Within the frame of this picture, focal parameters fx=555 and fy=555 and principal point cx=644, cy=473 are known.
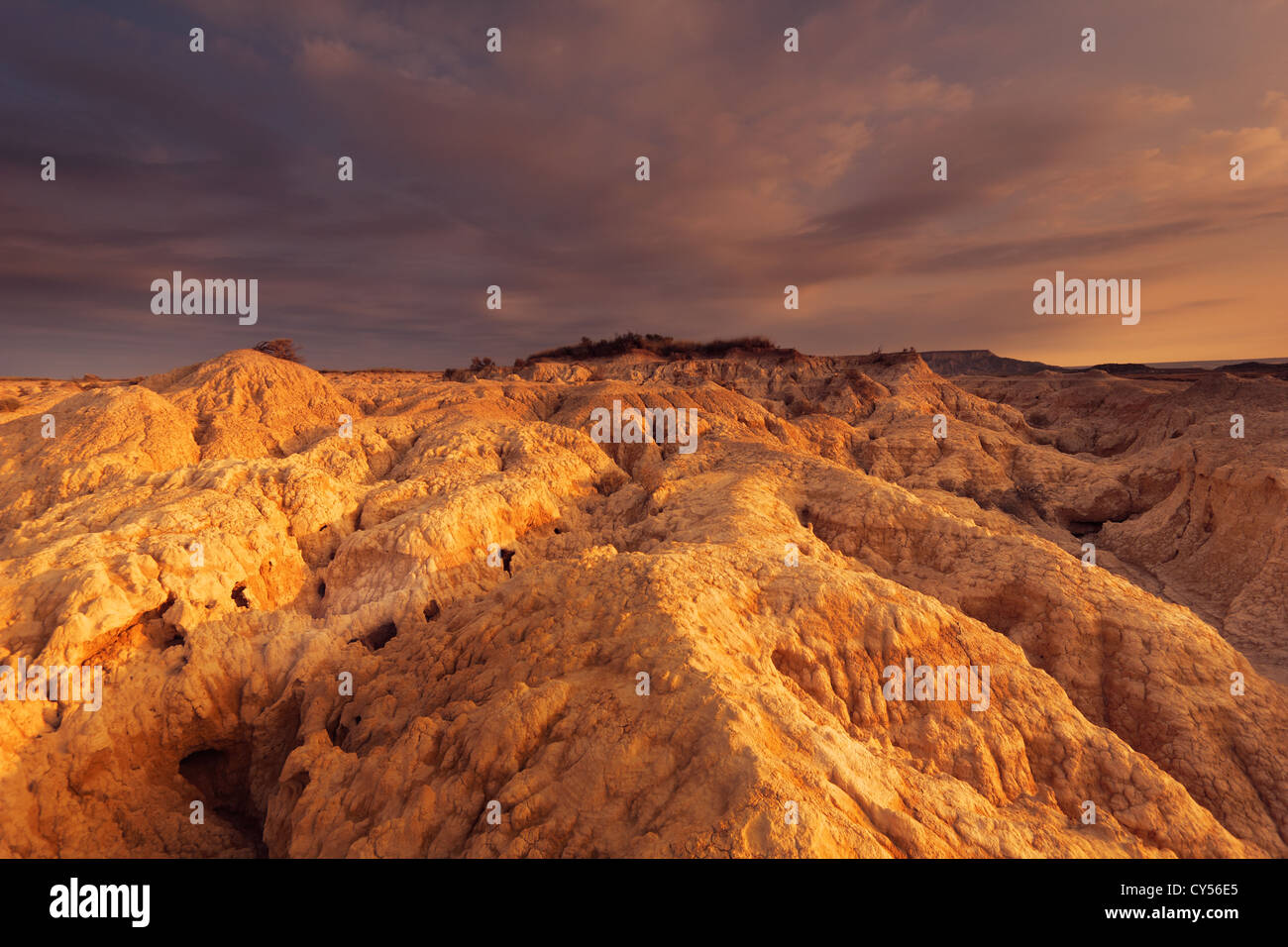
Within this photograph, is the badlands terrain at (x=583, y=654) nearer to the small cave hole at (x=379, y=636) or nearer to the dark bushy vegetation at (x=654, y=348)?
the small cave hole at (x=379, y=636)

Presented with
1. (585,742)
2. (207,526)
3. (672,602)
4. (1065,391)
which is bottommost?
(585,742)

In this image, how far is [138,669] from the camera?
22.3 ft

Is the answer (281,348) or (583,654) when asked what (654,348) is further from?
(583,654)

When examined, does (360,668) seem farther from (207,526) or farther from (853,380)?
(853,380)

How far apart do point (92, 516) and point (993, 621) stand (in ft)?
45.8

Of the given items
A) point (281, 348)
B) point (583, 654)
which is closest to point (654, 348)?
point (281, 348)

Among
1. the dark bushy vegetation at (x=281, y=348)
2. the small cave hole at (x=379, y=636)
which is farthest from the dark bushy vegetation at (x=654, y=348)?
the small cave hole at (x=379, y=636)

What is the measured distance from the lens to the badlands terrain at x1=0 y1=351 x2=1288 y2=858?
4.38 meters

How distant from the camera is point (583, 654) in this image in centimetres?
574

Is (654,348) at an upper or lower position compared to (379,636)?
upper

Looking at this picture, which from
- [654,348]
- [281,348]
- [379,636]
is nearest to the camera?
[379,636]

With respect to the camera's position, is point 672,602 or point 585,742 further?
→ point 672,602
